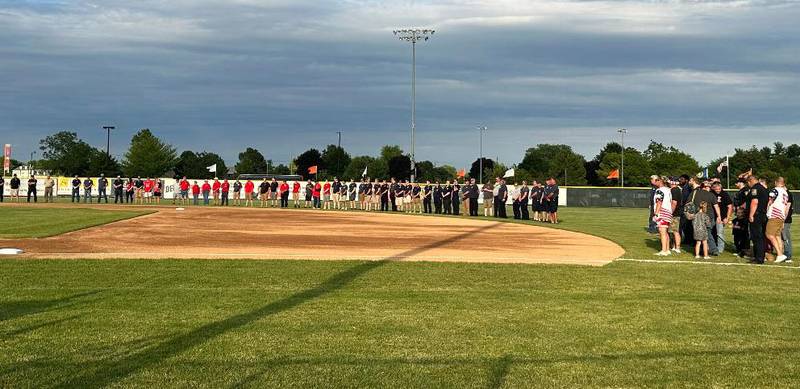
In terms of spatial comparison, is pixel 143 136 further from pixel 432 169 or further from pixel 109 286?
pixel 109 286

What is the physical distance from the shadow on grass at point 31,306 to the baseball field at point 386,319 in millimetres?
23

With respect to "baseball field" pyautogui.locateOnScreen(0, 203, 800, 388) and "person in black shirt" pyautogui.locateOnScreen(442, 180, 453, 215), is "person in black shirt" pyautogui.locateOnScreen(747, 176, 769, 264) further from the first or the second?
"person in black shirt" pyautogui.locateOnScreen(442, 180, 453, 215)

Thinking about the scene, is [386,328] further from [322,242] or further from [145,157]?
[145,157]

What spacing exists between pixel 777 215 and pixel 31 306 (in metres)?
14.2

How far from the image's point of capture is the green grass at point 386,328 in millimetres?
6488

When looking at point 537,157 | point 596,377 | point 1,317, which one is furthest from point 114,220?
point 537,157

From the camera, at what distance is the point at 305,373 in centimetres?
646

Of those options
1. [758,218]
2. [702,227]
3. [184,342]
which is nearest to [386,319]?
A: [184,342]

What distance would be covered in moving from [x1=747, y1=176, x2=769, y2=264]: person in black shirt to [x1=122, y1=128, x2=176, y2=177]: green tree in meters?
105

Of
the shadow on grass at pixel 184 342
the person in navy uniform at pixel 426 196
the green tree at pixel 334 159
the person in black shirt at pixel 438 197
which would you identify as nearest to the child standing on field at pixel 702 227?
the shadow on grass at pixel 184 342

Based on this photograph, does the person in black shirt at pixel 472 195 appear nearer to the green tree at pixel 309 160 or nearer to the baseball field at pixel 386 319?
the baseball field at pixel 386 319

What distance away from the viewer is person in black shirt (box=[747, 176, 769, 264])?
16469mm

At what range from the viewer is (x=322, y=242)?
20.4 metres

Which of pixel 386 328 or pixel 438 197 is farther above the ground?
pixel 438 197
